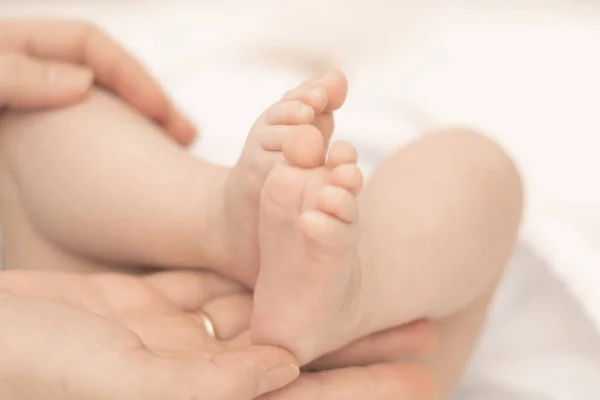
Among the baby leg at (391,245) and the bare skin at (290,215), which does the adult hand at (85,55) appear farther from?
the baby leg at (391,245)

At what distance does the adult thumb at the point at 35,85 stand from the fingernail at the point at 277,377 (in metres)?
0.36

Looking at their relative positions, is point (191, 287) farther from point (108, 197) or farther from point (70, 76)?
point (70, 76)

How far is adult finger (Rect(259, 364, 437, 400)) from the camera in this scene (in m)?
0.56

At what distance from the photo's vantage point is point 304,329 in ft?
1.72

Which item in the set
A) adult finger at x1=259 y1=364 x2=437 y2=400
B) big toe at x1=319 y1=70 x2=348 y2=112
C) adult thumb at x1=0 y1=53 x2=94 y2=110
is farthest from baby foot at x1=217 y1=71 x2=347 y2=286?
adult thumb at x1=0 y1=53 x2=94 y2=110

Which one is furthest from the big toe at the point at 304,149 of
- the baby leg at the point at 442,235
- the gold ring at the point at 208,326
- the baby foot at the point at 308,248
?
the gold ring at the point at 208,326

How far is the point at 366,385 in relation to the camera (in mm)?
577

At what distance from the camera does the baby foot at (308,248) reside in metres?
0.47

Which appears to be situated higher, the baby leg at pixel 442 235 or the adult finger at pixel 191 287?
the baby leg at pixel 442 235

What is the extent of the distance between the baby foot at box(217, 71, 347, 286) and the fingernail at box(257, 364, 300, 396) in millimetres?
100

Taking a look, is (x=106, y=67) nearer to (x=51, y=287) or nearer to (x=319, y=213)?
(x=51, y=287)

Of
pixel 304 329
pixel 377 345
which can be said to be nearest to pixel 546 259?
pixel 377 345

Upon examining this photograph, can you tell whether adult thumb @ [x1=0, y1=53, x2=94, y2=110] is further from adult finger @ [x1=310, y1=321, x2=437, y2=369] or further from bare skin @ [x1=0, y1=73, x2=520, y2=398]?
adult finger @ [x1=310, y1=321, x2=437, y2=369]

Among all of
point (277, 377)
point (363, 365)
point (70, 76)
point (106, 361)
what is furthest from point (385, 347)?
point (70, 76)
